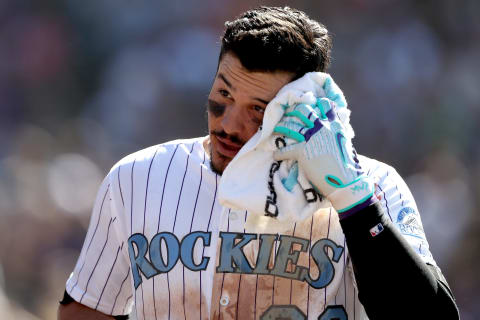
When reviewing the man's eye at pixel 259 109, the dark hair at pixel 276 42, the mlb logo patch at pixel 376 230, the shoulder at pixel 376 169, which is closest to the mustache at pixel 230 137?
the man's eye at pixel 259 109

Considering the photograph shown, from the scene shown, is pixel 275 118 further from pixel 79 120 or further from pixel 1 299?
pixel 79 120

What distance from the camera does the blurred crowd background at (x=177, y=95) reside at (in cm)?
625

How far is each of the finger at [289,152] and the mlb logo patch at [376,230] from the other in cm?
29

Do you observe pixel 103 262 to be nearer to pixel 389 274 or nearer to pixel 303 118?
pixel 303 118

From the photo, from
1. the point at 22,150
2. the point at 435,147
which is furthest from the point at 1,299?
the point at 435,147

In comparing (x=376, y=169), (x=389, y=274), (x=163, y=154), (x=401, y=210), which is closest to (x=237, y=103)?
(x=163, y=154)

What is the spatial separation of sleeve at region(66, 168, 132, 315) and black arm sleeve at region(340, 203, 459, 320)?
815 millimetres

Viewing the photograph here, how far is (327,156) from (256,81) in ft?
1.30

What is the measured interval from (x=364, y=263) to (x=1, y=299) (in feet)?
12.4

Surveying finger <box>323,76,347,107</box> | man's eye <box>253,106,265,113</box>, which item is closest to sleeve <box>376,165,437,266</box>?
finger <box>323,76,347,107</box>

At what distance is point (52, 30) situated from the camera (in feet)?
26.8

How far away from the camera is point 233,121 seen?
219 centimetres

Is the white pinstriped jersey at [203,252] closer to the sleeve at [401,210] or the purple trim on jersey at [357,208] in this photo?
the sleeve at [401,210]

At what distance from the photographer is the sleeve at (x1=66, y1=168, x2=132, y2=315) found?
7.81 ft
